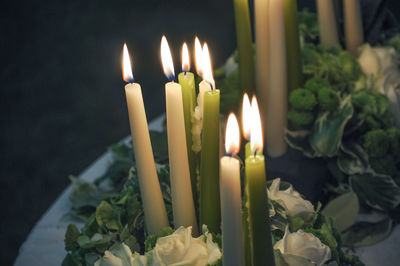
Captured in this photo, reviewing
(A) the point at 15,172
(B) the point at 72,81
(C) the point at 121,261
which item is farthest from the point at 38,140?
(C) the point at 121,261

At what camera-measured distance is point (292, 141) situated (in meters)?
0.90

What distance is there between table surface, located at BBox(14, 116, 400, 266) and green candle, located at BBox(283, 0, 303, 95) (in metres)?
0.30

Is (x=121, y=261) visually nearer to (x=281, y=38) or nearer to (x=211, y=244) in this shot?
(x=211, y=244)

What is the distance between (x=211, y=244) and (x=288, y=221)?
13 centimetres

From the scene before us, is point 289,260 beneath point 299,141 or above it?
beneath

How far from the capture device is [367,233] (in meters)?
0.84

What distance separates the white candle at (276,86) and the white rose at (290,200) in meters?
0.25

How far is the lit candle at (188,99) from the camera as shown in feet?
1.95

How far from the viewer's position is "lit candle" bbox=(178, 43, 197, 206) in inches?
23.4

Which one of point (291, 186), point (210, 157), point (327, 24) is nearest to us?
point (210, 157)

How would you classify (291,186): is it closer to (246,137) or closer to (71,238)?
(246,137)

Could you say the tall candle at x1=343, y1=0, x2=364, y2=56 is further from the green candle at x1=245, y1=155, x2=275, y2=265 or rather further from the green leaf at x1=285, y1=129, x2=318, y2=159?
the green candle at x1=245, y1=155, x2=275, y2=265

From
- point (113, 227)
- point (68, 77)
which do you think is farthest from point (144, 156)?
point (68, 77)

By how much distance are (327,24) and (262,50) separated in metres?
0.21
